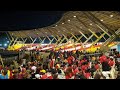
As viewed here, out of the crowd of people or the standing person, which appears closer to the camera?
the standing person

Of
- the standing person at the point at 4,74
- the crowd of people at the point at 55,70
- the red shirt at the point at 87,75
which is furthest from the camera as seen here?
the red shirt at the point at 87,75

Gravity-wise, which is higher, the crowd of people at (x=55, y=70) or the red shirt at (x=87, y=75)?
the crowd of people at (x=55, y=70)

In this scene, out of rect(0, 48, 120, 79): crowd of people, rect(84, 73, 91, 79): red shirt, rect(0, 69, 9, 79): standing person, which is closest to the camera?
rect(0, 69, 9, 79): standing person

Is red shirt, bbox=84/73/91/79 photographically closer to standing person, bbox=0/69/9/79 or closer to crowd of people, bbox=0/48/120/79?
crowd of people, bbox=0/48/120/79

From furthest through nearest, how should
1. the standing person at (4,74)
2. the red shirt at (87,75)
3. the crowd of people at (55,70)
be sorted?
1. the red shirt at (87,75)
2. the crowd of people at (55,70)
3. the standing person at (4,74)

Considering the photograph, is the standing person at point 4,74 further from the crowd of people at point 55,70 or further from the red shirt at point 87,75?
the red shirt at point 87,75

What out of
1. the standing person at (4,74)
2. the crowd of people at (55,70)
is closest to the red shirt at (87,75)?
the crowd of people at (55,70)

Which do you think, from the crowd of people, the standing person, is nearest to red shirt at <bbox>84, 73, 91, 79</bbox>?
the crowd of people

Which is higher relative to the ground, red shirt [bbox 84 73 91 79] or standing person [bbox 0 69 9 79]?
standing person [bbox 0 69 9 79]

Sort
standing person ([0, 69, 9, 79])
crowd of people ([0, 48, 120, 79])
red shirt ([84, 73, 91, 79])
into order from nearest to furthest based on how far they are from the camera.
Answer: standing person ([0, 69, 9, 79]) < crowd of people ([0, 48, 120, 79]) < red shirt ([84, 73, 91, 79])

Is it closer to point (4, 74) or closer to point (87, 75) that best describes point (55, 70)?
point (87, 75)

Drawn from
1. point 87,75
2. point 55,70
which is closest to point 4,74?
point 55,70
